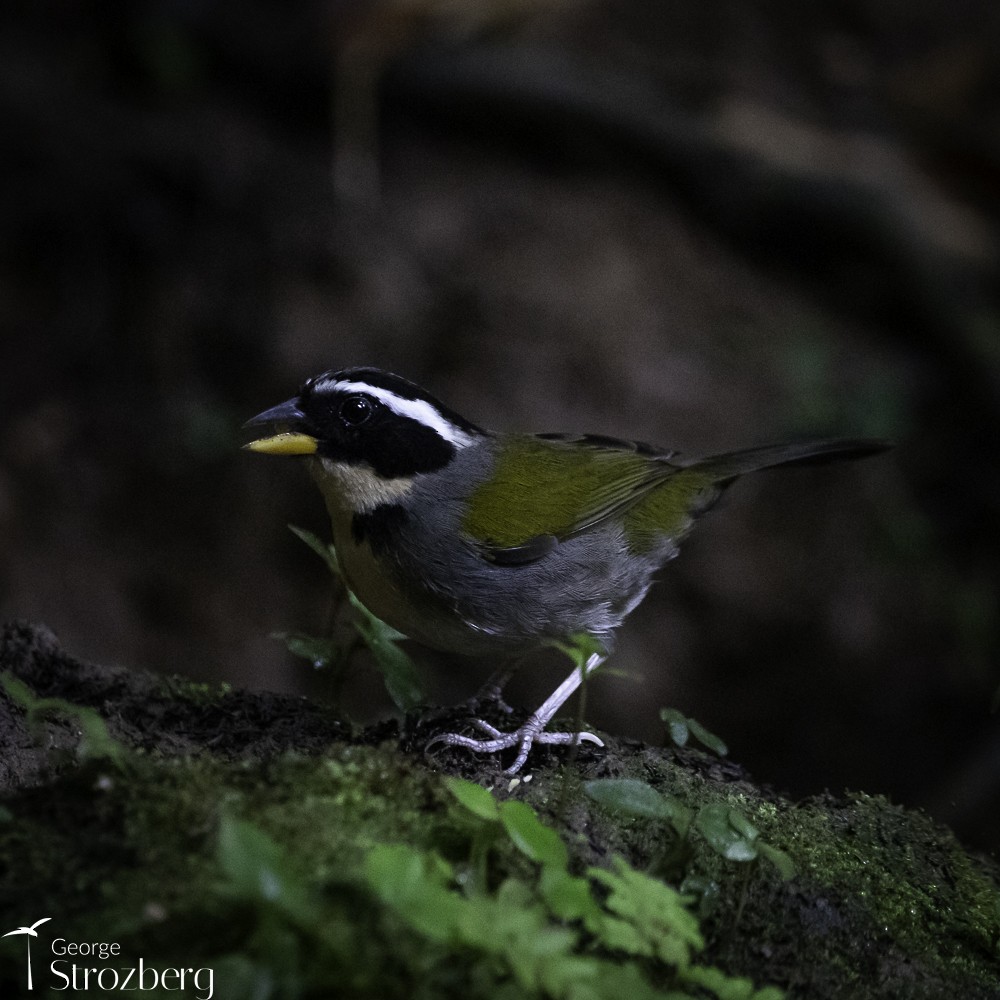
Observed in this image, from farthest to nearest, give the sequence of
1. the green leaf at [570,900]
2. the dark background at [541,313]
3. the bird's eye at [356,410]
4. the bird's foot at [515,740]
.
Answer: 1. the dark background at [541,313]
2. the bird's eye at [356,410]
3. the bird's foot at [515,740]
4. the green leaf at [570,900]

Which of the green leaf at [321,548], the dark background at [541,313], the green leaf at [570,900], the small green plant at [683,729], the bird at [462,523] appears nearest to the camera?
the green leaf at [570,900]

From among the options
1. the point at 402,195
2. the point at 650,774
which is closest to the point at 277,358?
the point at 402,195

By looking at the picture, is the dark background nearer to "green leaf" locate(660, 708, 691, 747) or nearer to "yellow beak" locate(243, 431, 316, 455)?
"yellow beak" locate(243, 431, 316, 455)

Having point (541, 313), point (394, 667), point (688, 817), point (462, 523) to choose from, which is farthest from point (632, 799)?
point (541, 313)

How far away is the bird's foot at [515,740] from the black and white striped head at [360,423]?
3.12 ft

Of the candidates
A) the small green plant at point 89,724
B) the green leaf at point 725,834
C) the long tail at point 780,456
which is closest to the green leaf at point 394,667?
the small green plant at point 89,724

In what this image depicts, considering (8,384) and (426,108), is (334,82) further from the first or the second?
(8,384)

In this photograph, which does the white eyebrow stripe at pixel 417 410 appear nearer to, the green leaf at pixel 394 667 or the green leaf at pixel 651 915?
the green leaf at pixel 394 667

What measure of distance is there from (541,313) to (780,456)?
438 centimetres

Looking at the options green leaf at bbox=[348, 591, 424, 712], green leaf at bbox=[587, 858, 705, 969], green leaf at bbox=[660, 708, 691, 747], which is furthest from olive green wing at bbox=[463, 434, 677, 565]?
green leaf at bbox=[587, 858, 705, 969]

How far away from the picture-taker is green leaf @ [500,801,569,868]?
218cm

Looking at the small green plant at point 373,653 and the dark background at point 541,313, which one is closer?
the small green plant at point 373,653

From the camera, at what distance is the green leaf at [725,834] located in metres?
2.51

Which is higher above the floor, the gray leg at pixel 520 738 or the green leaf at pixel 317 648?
the green leaf at pixel 317 648
